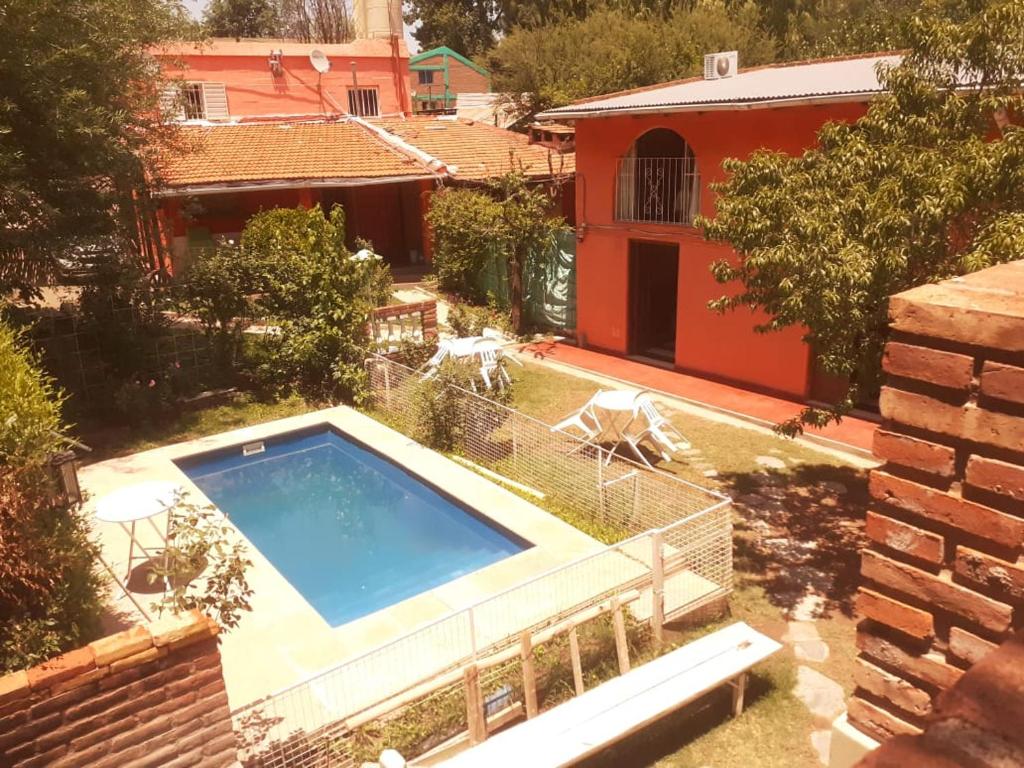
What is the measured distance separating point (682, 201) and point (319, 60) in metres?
19.6

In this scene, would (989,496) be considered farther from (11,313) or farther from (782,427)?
(11,313)

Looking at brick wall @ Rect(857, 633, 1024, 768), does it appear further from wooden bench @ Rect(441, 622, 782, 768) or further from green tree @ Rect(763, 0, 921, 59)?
green tree @ Rect(763, 0, 921, 59)

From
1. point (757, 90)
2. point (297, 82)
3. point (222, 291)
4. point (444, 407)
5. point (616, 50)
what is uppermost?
point (616, 50)

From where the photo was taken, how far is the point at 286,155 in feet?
78.6

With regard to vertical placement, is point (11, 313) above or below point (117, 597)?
above

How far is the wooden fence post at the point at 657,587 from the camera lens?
7.46 meters

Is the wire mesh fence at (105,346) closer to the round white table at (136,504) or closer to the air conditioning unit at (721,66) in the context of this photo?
the round white table at (136,504)

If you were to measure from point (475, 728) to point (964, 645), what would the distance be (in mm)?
4901

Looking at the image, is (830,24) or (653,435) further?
(830,24)

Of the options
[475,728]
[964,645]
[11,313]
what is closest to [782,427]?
[475,728]

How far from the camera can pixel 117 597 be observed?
8688 mm

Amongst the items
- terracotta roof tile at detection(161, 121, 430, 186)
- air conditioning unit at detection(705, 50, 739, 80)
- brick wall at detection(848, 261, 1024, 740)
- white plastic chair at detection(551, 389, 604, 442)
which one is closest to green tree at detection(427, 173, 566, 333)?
terracotta roof tile at detection(161, 121, 430, 186)

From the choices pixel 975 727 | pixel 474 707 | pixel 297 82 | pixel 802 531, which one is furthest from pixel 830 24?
pixel 975 727

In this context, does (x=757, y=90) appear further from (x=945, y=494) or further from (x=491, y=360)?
(x=945, y=494)
